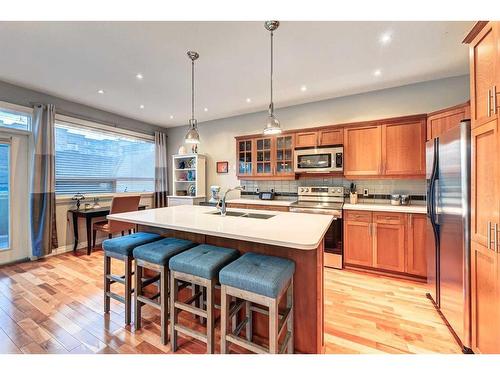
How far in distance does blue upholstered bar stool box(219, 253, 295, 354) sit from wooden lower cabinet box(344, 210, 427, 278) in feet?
6.34

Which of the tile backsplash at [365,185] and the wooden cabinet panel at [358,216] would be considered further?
the tile backsplash at [365,185]

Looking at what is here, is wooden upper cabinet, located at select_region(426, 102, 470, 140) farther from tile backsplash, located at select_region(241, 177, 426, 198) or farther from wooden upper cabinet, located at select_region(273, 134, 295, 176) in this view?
wooden upper cabinet, located at select_region(273, 134, 295, 176)

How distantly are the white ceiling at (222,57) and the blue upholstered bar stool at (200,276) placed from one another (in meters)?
2.01

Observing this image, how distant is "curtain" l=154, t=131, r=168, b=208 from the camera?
210 inches

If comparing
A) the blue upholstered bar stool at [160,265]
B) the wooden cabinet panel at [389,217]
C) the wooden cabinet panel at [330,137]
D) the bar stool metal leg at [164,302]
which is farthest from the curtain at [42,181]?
the wooden cabinet panel at [389,217]

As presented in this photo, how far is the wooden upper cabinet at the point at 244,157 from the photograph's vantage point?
4.26 metres

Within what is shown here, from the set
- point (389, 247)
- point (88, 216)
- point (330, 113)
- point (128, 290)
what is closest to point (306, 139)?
point (330, 113)

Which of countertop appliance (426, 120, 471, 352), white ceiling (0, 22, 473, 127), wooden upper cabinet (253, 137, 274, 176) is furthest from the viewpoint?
wooden upper cabinet (253, 137, 274, 176)

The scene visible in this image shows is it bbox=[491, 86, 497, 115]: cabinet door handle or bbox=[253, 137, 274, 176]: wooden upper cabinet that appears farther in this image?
bbox=[253, 137, 274, 176]: wooden upper cabinet

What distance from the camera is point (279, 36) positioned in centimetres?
210

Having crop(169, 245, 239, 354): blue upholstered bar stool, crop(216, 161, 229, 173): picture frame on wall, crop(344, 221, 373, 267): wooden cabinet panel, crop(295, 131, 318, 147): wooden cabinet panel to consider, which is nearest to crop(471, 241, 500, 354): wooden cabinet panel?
crop(344, 221, 373, 267): wooden cabinet panel

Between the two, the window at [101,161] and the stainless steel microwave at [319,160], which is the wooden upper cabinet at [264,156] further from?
the window at [101,161]

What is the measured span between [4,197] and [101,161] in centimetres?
154
